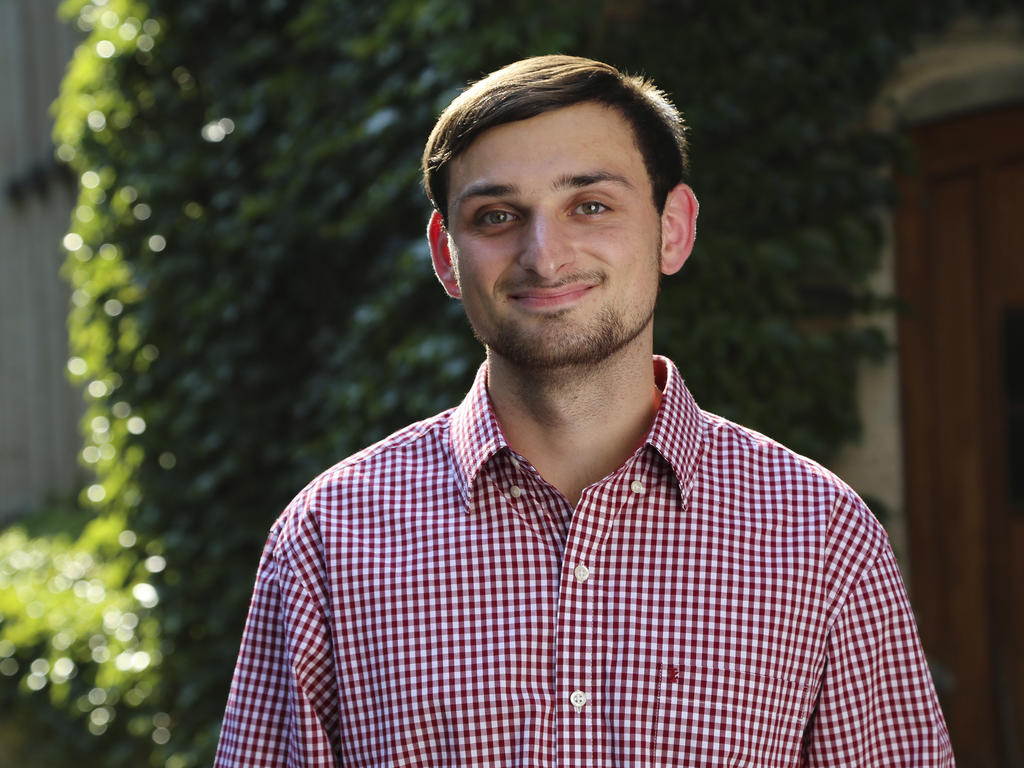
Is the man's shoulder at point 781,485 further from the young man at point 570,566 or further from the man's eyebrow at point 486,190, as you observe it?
the man's eyebrow at point 486,190

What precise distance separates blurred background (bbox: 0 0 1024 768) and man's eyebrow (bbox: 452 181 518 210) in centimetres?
160

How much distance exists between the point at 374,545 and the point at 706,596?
1.49 feet

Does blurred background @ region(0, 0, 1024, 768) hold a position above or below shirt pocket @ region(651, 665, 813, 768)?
above

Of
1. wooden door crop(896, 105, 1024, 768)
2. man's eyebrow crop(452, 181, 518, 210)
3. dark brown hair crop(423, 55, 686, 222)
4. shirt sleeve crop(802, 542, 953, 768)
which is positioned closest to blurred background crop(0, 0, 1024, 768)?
wooden door crop(896, 105, 1024, 768)

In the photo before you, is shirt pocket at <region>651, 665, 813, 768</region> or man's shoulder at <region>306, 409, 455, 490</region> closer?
shirt pocket at <region>651, 665, 813, 768</region>

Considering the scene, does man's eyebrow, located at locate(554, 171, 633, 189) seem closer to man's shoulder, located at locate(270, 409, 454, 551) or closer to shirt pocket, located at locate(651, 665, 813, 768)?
man's shoulder, located at locate(270, 409, 454, 551)

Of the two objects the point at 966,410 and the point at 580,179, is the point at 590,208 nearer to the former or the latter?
the point at 580,179

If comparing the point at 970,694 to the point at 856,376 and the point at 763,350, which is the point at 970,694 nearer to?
the point at 856,376

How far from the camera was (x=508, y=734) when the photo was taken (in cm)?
155

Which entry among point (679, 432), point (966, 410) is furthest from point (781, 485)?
point (966, 410)

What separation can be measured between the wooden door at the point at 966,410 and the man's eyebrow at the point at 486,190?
2574mm

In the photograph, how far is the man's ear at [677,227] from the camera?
5.96 ft

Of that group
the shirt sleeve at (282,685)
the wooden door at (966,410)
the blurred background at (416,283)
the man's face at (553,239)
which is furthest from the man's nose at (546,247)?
the wooden door at (966,410)

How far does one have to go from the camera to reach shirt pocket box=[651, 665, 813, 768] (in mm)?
1566
